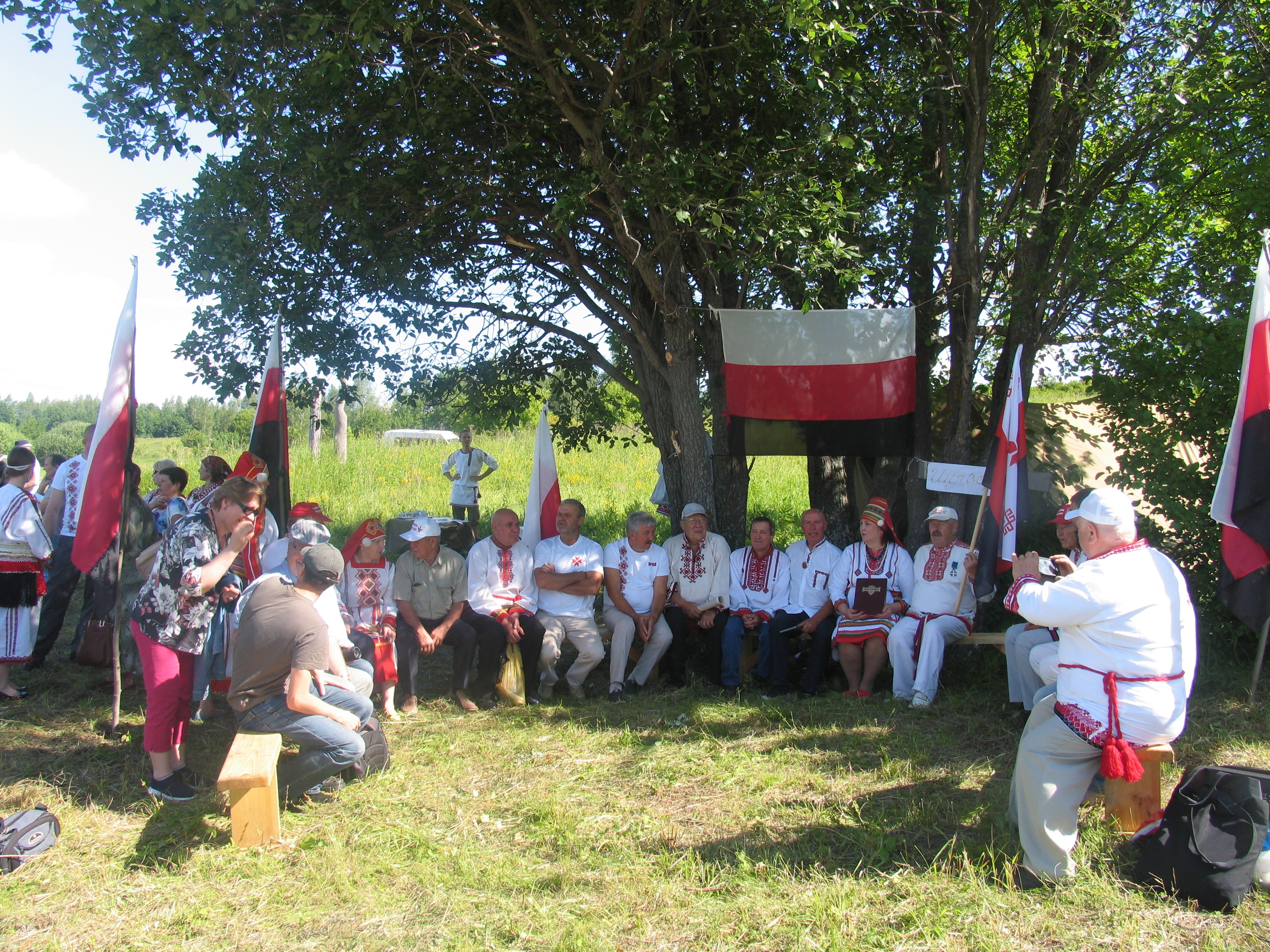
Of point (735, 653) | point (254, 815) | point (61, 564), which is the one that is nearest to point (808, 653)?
point (735, 653)

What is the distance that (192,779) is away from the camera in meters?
4.78

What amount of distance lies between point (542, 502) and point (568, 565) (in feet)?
2.52

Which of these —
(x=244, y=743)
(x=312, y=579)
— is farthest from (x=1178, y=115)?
→ (x=244, y=743)

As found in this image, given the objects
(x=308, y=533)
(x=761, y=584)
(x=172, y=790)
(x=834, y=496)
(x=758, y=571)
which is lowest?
(x=172, y=790)

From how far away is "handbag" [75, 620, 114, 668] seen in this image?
6.64 m

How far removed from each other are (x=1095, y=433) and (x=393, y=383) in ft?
25.7

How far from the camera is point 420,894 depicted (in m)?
3.66

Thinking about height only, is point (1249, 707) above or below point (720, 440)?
below

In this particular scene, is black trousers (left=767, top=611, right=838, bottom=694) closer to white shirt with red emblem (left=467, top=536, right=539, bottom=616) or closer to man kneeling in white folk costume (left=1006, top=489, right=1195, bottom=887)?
white shirt with red emblem (left=467, top=536, right=539, bottom=616)

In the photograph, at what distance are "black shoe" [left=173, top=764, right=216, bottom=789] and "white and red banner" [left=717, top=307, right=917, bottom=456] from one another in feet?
15.3

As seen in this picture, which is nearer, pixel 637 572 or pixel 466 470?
pixel 637 572

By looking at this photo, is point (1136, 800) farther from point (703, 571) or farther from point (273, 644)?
point (273, 644)

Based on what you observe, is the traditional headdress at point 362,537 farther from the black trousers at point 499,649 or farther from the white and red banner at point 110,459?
the white and red banner at point 110,459

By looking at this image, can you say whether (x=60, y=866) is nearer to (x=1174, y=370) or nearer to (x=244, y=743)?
(x=244, y=743)
